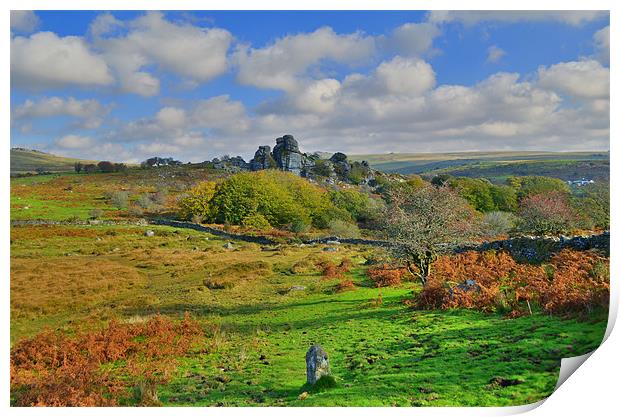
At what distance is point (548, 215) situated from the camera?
24.8m

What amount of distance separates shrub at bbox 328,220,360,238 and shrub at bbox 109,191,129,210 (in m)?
19.3

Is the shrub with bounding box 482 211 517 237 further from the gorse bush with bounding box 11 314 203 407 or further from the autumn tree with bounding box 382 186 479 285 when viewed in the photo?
the gorse bush with bounding box 11 314 203 407

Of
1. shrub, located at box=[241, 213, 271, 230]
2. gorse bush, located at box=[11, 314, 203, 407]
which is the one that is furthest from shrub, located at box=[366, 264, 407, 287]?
shrub, located at box=[241, 213, 271, 230]

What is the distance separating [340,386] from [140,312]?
612 centimetres

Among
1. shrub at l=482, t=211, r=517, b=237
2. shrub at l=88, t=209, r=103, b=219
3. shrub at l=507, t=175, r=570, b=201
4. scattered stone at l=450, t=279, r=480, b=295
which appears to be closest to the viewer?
scattered stone at l=450, t=279, r=480, b=295

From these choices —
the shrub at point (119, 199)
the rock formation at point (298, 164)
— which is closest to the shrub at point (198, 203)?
the rock formation at point (298, 164)

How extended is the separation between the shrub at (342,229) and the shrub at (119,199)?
1928 cm

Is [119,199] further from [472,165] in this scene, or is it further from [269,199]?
[472,165]

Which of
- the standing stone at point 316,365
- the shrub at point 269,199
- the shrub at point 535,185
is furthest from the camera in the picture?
the shrub at point 269,199

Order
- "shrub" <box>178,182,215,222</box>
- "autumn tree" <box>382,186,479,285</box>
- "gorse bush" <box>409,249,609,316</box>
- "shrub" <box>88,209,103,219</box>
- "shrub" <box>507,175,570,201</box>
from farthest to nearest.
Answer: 1. "shrub" <box>178,182,215,222</box>
2. "shrub" <box>507,175,570,201</box>
3. "shrub" <box>88,209,103,219</box>
4. "autumn tree" <box>382,186,479,285</box>
5. "gorse bush" <box>409,249,609,316</box>

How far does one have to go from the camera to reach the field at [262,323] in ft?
22.2

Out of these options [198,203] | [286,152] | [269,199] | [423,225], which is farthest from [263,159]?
[423,225]

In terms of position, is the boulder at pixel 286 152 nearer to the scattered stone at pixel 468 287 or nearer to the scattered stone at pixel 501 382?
the scattered stone at pixel 468 287

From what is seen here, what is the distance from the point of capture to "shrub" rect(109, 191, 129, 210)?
14784 millimetres
